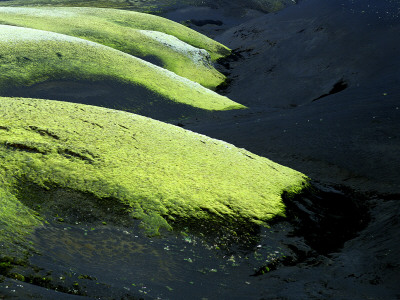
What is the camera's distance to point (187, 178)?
1097cm

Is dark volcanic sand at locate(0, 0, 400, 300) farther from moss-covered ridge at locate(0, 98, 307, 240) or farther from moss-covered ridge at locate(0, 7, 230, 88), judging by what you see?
moss-covered ridge at locate(0, 7, 230, 88)

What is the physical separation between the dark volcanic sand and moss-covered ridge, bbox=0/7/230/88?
253 centimetres

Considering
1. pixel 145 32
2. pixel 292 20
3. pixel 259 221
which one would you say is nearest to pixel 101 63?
pixel 145 32

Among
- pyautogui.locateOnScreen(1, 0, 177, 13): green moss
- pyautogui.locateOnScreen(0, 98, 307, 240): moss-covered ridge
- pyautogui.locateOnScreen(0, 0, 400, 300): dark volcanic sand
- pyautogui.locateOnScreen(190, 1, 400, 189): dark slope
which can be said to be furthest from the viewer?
pyautogui.locateOnScreen(1, 0, 177, 13): green moss

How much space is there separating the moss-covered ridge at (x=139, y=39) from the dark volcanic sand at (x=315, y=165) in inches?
99.6

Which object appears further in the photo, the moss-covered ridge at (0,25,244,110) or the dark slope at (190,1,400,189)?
the moss-covered ridge at (0,25,244,110)

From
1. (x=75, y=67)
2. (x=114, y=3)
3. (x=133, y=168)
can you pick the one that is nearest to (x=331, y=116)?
(x=133, y=168)

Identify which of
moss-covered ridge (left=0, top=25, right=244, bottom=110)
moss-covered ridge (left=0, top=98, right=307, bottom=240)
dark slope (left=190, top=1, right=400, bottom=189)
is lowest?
moss-covered ridge (left=0, top=25, right=244, bottom=110)

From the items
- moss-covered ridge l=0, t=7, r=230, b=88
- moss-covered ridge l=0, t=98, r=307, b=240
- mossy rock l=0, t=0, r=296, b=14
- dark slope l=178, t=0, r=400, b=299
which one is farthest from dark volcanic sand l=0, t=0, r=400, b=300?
mossy rock l=0, t=0, r=296, b=14

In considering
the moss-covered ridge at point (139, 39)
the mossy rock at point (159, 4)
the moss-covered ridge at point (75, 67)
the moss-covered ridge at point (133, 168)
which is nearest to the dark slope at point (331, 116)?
the moss-covered ridge at point (133, 168)

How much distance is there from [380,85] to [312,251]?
18.8 meters

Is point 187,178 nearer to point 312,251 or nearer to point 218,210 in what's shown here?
point 218,210

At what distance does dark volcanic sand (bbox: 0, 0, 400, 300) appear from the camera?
25.6 feet

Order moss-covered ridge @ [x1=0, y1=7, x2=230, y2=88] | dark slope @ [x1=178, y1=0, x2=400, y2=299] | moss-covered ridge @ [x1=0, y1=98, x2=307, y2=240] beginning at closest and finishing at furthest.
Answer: dark slope @ [x1=178, y1=0, x2=400, y2=299]
moss-covered ridge @ [x1=0, y1=98, x2=307, y2=240]
moss-covered ridge @ [x1=0, y1=7, x2=230, y2=88]
